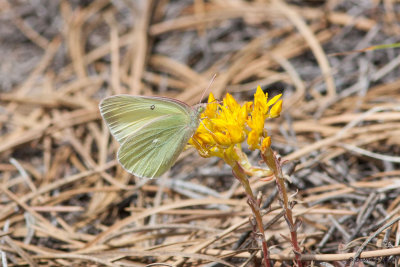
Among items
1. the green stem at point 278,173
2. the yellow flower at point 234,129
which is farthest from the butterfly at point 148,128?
the green stem at point 278,173

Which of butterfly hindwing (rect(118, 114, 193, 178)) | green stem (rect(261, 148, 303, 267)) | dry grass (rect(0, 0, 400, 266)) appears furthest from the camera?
dry grass (rect(0, 0, 400, 266))

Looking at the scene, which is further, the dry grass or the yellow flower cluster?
the dry grass

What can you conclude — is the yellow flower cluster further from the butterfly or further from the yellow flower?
the butterfly

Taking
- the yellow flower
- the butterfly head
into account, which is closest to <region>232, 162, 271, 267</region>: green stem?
the yellow flower

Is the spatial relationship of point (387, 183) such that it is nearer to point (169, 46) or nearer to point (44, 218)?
point (44, 218)

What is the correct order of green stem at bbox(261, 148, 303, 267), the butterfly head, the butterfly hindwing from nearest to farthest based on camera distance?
green stem at bbox(261, 148, 303, 267), the butterfly head, the butterfly hindwing

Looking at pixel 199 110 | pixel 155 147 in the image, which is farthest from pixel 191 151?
pixel 199 110

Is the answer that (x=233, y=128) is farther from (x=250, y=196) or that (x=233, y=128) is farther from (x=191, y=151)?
(x=191, y=151)
